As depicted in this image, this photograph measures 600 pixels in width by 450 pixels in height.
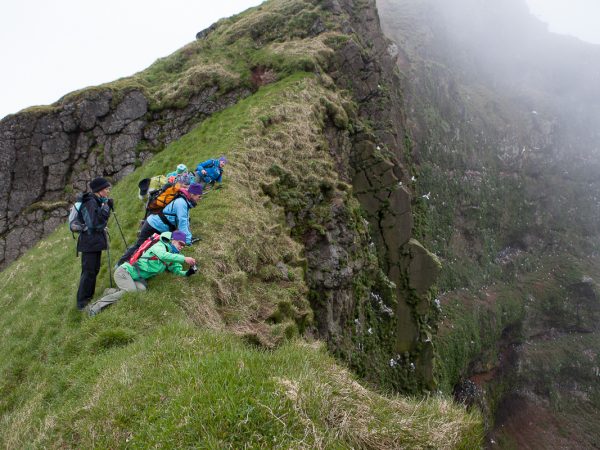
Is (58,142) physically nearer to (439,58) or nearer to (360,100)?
(360,100)

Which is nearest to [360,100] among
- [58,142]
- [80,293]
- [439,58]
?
[58,142]

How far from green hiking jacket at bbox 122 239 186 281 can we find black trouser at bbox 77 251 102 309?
3.99 feet

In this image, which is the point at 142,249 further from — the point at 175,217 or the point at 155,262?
the point at 175,217

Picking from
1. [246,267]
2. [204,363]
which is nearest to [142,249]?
[246,267]

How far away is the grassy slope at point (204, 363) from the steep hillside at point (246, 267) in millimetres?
41

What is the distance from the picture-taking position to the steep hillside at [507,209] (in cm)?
7538

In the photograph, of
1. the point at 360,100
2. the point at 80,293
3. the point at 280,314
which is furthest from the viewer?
the point at 360,100

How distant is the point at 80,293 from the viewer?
11875 millimetres

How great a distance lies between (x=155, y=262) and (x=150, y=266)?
184mm

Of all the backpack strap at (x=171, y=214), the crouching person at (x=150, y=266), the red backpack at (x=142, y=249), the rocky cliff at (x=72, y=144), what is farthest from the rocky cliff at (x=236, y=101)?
the red backpack at (x=142, y=249)

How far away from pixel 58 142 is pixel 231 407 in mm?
34445

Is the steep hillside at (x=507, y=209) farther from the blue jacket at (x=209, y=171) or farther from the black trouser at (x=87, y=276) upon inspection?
the black trouser at (x=87, y=276)

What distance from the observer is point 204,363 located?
21.7ft

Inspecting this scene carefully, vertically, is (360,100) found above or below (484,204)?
above
